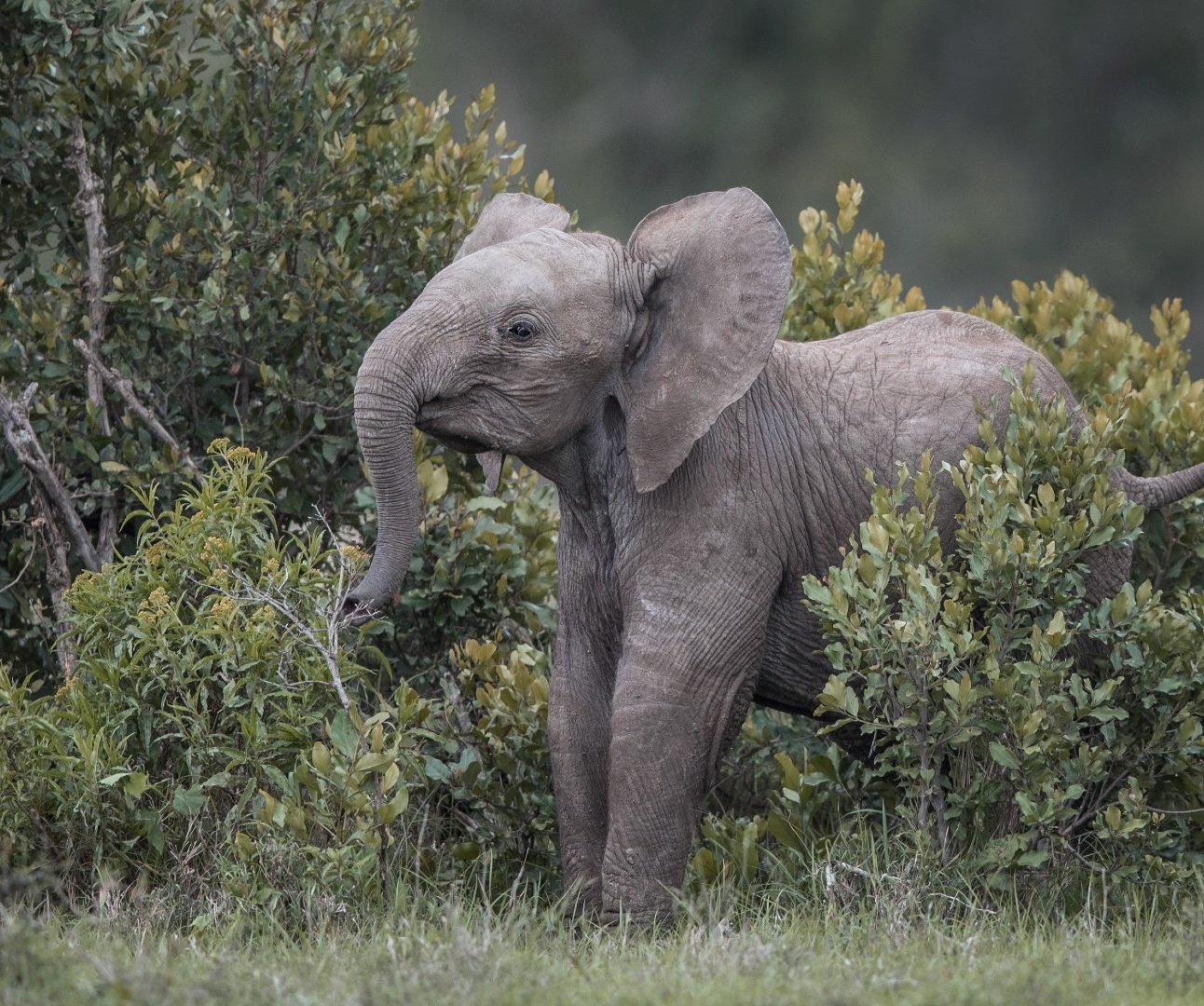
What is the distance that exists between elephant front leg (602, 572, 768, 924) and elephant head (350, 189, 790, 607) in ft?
1.62

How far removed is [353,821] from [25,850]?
1.10 metres

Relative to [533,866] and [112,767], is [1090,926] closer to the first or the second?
[533,866]

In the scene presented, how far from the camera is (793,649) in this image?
19.6ft

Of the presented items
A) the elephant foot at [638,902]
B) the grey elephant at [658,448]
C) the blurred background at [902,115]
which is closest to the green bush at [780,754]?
the grey elephant at [658,448]

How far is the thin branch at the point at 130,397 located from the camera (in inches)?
275

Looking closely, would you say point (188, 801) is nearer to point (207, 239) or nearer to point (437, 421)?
point (437, 421)

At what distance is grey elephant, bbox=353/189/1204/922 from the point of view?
550 centimetres

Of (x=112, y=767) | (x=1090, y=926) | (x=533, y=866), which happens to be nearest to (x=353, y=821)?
(x=112, y=767)

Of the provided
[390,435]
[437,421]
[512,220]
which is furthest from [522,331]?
[512,220]

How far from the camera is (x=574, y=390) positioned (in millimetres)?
5652

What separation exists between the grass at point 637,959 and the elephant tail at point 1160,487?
1530mm

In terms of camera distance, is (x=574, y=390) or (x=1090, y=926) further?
(x=574, y=390)

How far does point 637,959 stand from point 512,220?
8.68ft

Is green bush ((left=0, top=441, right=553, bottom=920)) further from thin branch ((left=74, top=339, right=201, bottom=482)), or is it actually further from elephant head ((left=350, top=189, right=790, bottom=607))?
thin branch ((left=74, top=339, right=201, bottom=482))
